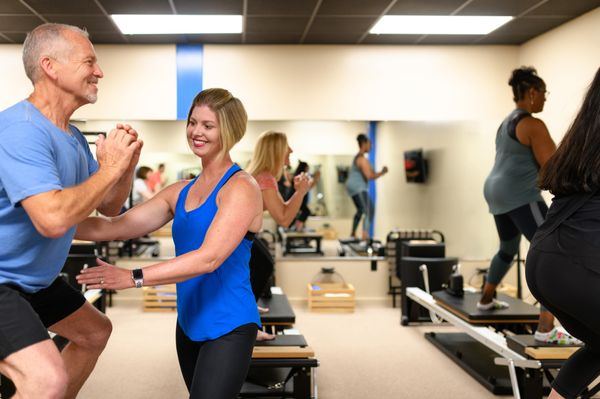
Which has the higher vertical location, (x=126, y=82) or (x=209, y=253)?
(x=126, y=82)

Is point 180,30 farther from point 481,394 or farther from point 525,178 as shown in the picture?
point 481,394

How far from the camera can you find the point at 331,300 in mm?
6359

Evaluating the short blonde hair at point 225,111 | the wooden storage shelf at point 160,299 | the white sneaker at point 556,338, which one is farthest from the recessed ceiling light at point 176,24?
the short blonde hair at point 225,111

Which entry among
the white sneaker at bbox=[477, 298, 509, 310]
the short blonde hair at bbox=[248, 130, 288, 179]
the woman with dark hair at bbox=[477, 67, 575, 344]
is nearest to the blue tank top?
the short blonde hair at bbox=[248, 130, 288, 179]

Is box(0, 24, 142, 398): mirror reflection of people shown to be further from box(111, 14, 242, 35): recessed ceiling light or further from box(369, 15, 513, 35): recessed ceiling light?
box(369, 15, 513, 35): recessed ceiling light

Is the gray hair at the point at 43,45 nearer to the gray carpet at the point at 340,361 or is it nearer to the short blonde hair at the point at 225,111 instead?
the short blonde hair at the point at 225,111

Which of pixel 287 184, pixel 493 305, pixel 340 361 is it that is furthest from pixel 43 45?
pixel 287 184

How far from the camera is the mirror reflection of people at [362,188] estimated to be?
732cm

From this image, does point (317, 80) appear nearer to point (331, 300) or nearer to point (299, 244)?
point (299, 244)

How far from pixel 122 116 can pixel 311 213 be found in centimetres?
246

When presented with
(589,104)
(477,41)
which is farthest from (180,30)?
(589,104)

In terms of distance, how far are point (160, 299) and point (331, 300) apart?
1.72 meters

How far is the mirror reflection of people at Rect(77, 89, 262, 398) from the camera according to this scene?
6.00ft

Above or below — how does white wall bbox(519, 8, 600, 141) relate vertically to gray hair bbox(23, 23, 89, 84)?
above
